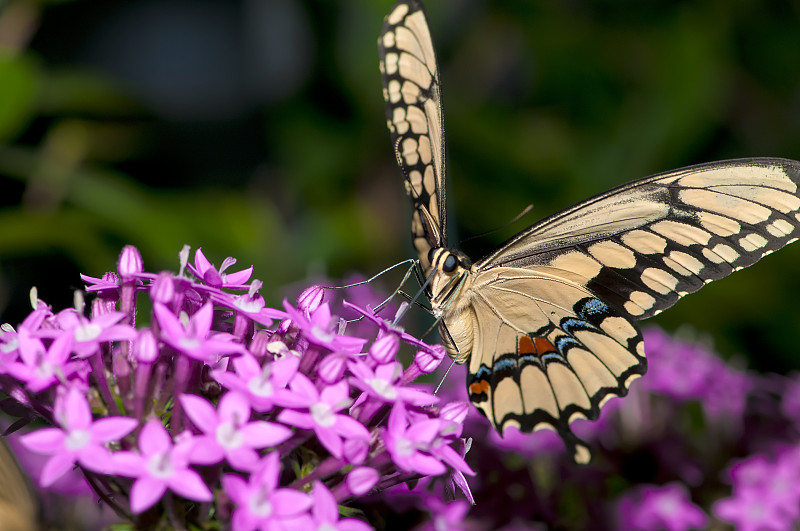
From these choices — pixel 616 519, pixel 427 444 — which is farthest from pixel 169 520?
pixel 616 519

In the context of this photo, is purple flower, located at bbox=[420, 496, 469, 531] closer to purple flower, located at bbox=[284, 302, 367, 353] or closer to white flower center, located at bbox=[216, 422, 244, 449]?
purple flower, located at bbox=[284, 302, 367, 353]

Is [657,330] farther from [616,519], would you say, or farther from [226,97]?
[226,97]

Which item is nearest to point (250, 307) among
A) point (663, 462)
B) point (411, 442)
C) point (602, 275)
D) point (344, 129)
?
point (411, 442)

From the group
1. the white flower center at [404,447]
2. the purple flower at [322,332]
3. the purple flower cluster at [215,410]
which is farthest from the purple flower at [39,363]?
the white flower center at [404,447]

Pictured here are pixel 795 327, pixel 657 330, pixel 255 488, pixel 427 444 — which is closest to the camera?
pixel 255 488

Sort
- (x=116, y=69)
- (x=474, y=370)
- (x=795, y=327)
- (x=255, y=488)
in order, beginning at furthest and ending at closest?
(x=116, y=69) < (x=795, y=327) < (x=474, y=370) < (x=255, y=488)

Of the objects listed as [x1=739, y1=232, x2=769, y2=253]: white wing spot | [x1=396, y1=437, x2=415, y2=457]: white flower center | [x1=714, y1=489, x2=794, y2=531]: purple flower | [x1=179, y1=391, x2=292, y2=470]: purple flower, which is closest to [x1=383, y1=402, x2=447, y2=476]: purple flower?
[x1=396, y1=437, x2=415, y2=457]: white flower center

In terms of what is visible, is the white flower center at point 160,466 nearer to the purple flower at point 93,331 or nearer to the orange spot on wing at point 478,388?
the purple flower at point 93,331
